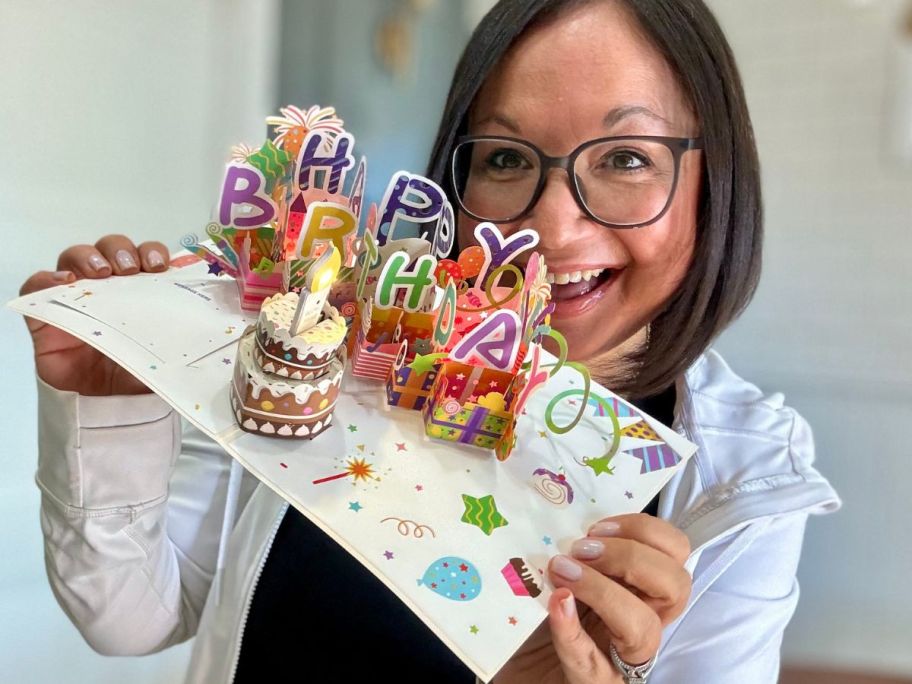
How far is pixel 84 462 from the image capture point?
22.1 inches

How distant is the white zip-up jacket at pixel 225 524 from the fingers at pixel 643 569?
0.53ft

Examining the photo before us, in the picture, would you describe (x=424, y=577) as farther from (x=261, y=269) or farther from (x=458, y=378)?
(x=261, y=269)

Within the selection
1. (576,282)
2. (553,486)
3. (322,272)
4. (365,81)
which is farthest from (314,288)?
(365,81)

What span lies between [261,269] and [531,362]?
0.23 metres

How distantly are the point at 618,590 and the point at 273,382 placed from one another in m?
0.28

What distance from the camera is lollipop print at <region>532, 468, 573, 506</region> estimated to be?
17.0 inches

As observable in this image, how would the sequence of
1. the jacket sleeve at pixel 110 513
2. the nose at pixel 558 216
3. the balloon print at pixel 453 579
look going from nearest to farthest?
1. the balloon print at pixel 453 579
2. the jacket sleeve at pixel 110 513
3. the nose at pixel 558 216

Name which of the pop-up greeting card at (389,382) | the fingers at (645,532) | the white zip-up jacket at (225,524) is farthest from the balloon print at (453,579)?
the white zip-up jacket at (225,524)

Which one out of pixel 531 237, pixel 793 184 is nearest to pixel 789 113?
pixel 793 184

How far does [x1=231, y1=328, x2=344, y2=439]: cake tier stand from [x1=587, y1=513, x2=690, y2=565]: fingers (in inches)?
8.1

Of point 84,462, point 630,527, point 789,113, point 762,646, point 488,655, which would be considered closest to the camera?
point 488,655

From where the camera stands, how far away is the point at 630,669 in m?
0.47

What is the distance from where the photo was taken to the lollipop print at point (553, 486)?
43 cm

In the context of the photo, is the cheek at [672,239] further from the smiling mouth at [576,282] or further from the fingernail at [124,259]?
the fingernail at [124,259]
